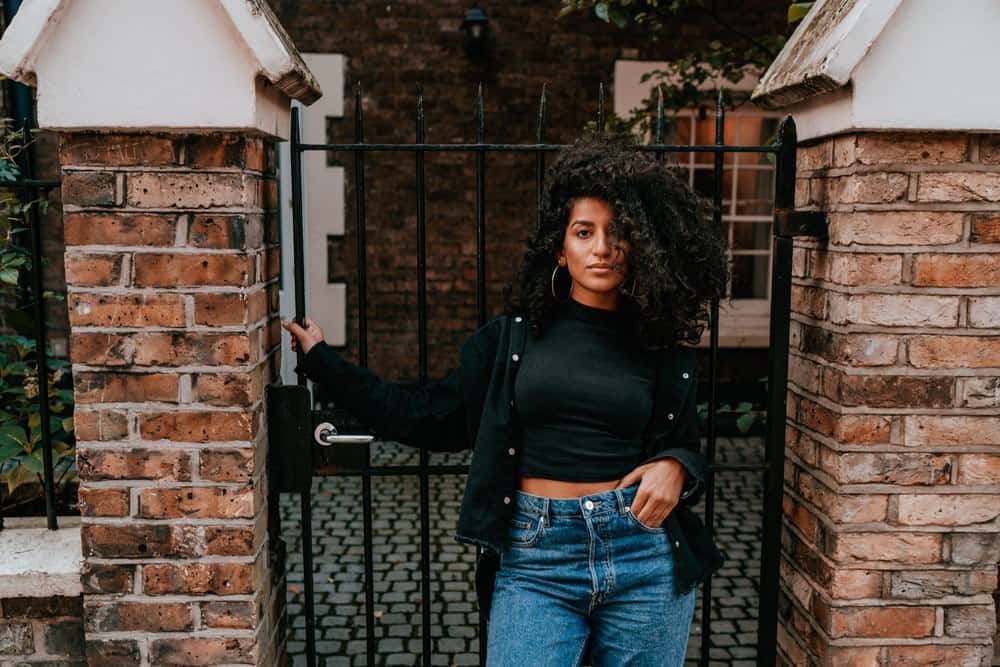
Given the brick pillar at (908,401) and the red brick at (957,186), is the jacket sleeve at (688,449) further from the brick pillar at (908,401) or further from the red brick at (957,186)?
the red brick at (957,186)

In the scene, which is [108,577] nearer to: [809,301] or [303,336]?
[303,336]

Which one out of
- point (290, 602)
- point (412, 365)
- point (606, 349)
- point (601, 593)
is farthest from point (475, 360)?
point (412, 365)

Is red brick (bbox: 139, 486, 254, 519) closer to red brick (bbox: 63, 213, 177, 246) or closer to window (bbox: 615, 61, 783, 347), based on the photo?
red brick (bbox: 63, 213, 177, 246)

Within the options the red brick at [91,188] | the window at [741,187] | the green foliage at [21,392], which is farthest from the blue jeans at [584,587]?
the window at [741,187]

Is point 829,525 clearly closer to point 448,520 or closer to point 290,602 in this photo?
point 290,602

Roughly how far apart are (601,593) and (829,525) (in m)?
0.67

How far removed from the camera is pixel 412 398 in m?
2.11

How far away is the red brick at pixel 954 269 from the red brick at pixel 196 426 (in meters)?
1.65

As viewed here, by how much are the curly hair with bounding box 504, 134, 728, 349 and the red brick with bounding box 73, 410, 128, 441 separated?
96 centimetres

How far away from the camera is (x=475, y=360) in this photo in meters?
2.08

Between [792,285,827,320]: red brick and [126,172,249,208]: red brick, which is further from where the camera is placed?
[792,285,827,320]: red brick

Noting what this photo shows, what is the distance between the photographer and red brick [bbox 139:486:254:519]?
2055mm

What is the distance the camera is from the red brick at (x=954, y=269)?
2.07m

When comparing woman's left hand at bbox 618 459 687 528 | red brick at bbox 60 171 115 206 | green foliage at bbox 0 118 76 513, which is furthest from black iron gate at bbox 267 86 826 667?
green foliage at bbox 0 118 76 513
